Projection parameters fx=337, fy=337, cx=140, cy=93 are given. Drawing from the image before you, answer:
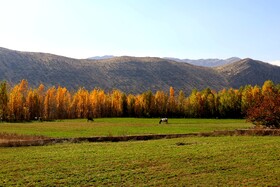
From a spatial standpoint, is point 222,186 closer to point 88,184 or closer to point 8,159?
point 88,184

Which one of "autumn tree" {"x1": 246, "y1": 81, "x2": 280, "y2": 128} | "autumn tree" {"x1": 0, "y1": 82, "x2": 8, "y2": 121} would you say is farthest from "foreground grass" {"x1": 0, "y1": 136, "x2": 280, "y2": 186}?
"autumn tree" {"x1": 0, "y1": 82, "x2": 8, "y2": 121}

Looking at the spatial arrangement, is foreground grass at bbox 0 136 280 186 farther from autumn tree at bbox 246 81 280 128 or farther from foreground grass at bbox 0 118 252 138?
autumn tree at bbox 246 81 280 128

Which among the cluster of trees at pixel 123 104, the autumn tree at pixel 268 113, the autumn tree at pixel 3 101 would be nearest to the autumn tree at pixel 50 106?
the cluster of trees at pixel 123 104

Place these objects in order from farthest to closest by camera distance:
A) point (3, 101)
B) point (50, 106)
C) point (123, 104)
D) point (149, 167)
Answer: point (123, 104) < point (50, 106) < point (3, 101) < point (149, 167)

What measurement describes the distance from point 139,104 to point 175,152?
370 ft

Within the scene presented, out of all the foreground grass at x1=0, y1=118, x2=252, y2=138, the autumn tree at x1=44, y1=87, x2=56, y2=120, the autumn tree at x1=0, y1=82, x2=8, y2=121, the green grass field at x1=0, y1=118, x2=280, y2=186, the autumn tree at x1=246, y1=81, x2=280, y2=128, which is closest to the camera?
the green grass field at x1=0, y1=118, x2=280, y2=186

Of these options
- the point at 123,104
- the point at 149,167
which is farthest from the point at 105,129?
the point at 123,104

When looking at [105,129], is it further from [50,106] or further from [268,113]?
[50,106]

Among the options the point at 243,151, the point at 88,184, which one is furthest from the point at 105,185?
the point at 243,151

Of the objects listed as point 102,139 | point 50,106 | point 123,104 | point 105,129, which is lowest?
point 102,139

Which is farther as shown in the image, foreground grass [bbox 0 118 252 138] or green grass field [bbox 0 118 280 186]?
foreground grass [bbox 0 118 252 138]

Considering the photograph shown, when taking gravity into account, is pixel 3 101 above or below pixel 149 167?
above

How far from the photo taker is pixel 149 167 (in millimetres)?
20266

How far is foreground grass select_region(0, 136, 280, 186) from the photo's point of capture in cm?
1695
